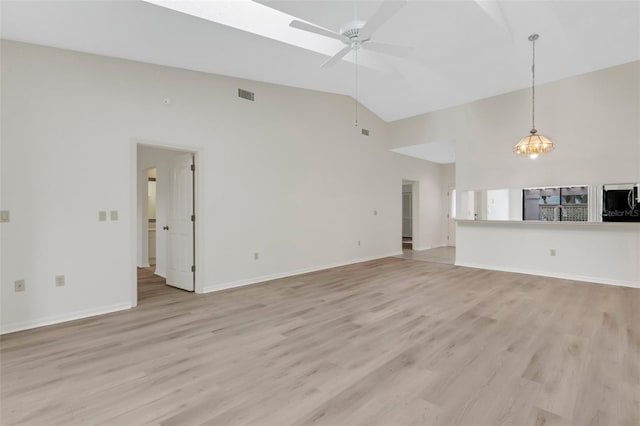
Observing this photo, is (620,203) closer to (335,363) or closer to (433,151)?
(433,151)

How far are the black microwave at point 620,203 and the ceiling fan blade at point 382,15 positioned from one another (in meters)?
4.80

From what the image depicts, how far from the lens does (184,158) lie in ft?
15.5

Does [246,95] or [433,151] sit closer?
[246,95]

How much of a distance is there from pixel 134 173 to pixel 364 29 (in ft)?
10.6

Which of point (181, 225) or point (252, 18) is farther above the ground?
point (252, 18)

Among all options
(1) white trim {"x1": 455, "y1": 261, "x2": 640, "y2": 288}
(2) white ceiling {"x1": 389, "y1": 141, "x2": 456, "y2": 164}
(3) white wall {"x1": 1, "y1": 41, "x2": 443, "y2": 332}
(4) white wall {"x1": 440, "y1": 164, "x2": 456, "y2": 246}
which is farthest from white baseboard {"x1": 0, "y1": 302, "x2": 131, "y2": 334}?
(4) white wall {"x1": 440, "y1": 164, "x2": 456, "y2": 246}

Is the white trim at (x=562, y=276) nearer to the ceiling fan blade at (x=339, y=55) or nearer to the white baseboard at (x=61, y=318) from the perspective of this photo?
the ceiling fan blade at (x=339, y=55)

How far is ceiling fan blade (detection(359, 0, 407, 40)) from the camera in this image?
2.48 metres

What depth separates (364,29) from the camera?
2895 mm

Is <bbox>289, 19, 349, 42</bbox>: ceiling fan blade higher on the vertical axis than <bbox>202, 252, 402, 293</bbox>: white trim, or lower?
higher

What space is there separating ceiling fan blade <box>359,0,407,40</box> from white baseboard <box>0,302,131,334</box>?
4.16 meters

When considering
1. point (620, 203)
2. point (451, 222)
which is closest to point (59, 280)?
point (620, 203)

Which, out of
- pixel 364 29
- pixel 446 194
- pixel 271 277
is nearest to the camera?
pixel 364 29

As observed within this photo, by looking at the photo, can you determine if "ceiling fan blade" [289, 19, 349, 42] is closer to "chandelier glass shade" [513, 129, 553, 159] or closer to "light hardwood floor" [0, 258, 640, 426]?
"light hardwood floor" [0, 258, 640, 426]
